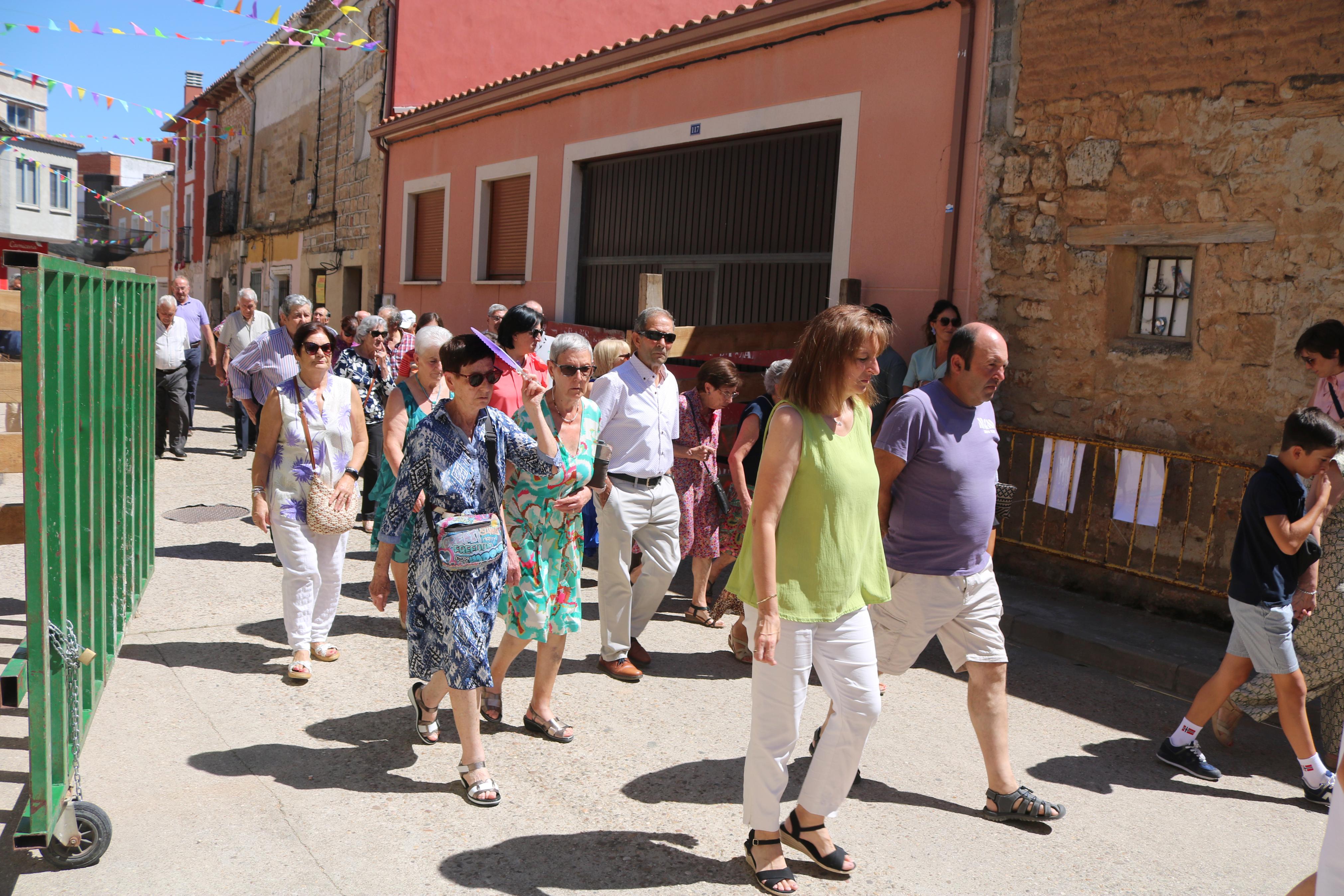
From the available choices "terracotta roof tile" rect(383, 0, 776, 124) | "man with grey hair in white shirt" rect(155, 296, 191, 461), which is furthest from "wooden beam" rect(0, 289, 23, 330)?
"man with grey hair in white shirt" rect(155, 296, 191, 461)

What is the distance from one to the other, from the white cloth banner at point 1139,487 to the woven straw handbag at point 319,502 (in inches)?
189

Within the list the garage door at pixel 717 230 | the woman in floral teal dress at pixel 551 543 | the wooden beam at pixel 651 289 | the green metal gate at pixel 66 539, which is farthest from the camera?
the garage door at pixel 717 230

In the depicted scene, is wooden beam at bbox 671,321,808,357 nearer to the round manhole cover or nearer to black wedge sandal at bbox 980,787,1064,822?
the round manhole cover

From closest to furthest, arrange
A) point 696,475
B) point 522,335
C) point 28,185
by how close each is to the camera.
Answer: point 522,335 → point 696,475 → point 28,185

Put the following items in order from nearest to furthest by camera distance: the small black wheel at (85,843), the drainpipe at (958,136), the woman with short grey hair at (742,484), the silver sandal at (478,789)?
the small black wheel at (85,843) < the silver sandal at (478,789) < the woman with short grey hair at (742,484) < the drainpipe at (958,136)

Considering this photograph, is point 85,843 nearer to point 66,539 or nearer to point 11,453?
point 66,539

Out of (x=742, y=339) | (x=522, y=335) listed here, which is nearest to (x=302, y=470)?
(x=522, y=335)

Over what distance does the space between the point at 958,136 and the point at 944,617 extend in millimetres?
5288

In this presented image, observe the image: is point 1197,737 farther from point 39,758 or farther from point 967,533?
point 39,758

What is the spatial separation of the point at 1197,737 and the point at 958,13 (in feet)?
18.7

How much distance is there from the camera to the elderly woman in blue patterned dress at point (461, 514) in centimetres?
375

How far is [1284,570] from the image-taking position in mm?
4266

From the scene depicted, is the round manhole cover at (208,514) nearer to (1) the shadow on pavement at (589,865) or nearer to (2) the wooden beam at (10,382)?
(2) the wooden beam at (10,382)

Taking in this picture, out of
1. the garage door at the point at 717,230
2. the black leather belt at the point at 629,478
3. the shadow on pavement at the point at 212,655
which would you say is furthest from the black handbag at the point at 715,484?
the garage door at the point at 717,230
